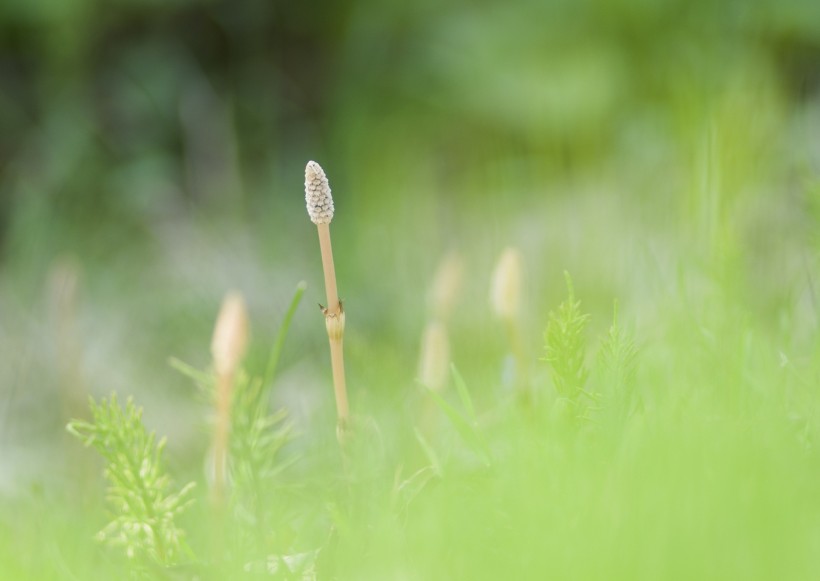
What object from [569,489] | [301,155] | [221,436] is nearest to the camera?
[569,489]

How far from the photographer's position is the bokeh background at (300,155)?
7.06ft

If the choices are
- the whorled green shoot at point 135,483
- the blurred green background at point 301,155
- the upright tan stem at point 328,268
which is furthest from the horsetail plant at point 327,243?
the blurred green background at point 301,155

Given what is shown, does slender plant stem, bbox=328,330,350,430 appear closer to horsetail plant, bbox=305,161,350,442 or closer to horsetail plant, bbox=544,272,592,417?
horsetail plant, bbox=305,161,350,442

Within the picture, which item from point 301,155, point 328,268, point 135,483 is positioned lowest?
point 135,483

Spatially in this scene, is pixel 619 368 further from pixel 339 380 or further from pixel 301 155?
pixel 301 155

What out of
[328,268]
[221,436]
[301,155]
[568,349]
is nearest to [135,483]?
[221,436]

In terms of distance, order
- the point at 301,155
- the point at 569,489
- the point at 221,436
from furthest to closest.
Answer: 1. the point at 301,155
2. the point at 221,436
3. the point at 569,489

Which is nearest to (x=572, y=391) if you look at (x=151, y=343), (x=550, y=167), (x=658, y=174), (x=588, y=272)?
(x=588, y=272)

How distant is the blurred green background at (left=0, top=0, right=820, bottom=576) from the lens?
215cm

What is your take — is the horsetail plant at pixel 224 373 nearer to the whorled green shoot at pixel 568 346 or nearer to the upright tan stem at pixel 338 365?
the upright tan stem at pixel 338 365

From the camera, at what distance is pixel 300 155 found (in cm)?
343

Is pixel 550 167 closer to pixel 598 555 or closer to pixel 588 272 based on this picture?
pixel 588 272

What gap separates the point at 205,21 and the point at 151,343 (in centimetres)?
141

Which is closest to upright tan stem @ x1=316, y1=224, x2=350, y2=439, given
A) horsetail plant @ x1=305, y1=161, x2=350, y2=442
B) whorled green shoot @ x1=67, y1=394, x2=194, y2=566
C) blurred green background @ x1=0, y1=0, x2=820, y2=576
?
horsetail plant @ x1=305, y1=161, x2=350, y2=442
